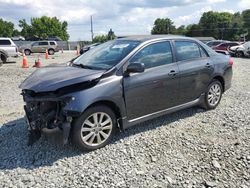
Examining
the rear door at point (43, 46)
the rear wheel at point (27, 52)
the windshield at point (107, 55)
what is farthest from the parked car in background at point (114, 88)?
the rear door at point (43, 46)

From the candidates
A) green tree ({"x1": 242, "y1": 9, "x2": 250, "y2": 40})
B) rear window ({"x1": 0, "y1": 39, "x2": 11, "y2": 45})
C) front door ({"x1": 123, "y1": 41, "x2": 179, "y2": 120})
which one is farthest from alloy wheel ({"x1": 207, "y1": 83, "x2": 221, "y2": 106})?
green tree ({"x1": 242, "y1": 9, "x2": 250, "y2": 40})

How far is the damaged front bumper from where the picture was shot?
3.90 m

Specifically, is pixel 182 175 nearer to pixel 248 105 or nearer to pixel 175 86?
pixel 175 86

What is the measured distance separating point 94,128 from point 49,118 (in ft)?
2.20

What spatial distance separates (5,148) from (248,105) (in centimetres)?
516

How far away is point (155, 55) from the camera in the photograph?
4.95m

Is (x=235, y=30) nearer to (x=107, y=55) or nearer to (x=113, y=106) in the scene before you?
(x=107, y=55)

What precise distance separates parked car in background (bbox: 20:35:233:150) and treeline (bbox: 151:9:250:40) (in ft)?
271

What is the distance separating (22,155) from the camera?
415cm

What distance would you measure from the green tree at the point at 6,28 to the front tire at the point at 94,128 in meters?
86.9

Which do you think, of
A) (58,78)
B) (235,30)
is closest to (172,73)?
(58,78)

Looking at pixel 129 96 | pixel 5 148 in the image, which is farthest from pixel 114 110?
pixel 5 148

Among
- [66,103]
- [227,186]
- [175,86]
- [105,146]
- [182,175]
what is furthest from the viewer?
[175,86]

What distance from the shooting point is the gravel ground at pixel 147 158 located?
351 cm
